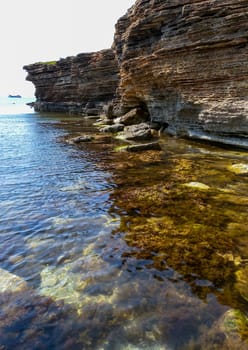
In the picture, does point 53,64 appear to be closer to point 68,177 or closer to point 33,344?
point 68,177

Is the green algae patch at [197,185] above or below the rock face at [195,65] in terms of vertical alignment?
below

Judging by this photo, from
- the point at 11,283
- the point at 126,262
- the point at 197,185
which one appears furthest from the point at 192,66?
the point at 11,283

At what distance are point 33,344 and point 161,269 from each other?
11.2ft

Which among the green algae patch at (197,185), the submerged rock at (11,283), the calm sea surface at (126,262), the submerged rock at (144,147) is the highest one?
the submerged rock at (11,283)

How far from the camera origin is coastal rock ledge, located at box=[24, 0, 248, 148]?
19578mm

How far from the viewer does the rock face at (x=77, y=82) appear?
64.5 metres

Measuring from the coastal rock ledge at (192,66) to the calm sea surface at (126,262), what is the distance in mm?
6771

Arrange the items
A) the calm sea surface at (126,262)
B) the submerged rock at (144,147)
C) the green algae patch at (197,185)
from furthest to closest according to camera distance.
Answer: the submerged rock at (144,147)
the green algae patch at (197,185)
the calm sea surface at (126,262)

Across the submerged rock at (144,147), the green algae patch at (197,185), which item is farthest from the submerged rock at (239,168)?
the submerged rock at (144,147)

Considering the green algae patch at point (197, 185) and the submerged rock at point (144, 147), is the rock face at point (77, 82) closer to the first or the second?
the submerged rock at point (144, 147)

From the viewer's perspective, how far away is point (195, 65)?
74.5 ft

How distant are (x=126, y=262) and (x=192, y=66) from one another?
2003cm

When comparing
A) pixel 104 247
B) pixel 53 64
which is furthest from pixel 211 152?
pixel 53 64

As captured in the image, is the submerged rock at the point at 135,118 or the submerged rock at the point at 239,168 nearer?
the submerged rock at the point at 239,168
